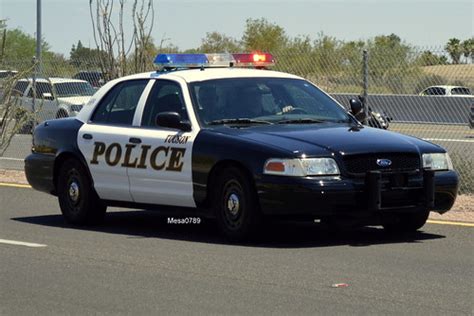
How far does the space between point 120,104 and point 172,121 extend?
4.53ft

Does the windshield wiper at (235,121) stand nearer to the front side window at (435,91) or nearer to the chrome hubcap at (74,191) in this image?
the chrome hubcap at (74,191)

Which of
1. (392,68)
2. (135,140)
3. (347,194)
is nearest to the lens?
(347,194)

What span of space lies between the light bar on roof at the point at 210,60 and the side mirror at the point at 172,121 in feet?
3.67

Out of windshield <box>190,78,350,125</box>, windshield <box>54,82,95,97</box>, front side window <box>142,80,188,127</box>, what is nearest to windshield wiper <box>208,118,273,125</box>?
windshield <box>190,78,350,125</box>

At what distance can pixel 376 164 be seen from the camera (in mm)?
10289

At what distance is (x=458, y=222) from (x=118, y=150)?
3.50 metres

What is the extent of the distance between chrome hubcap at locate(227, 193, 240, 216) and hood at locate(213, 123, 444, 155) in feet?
1.76

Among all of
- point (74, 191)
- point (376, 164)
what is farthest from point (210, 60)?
point (376, 164)

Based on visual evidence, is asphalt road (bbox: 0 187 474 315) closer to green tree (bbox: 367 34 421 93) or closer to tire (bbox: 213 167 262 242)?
tire (bbox: 213 167 262 242)

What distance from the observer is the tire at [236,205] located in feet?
34.1

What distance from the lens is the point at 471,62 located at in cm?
1577

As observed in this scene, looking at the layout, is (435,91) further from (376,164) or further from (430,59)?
(376,164)

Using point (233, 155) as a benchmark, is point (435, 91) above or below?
above

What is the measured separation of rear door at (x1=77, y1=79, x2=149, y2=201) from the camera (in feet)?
38.8
